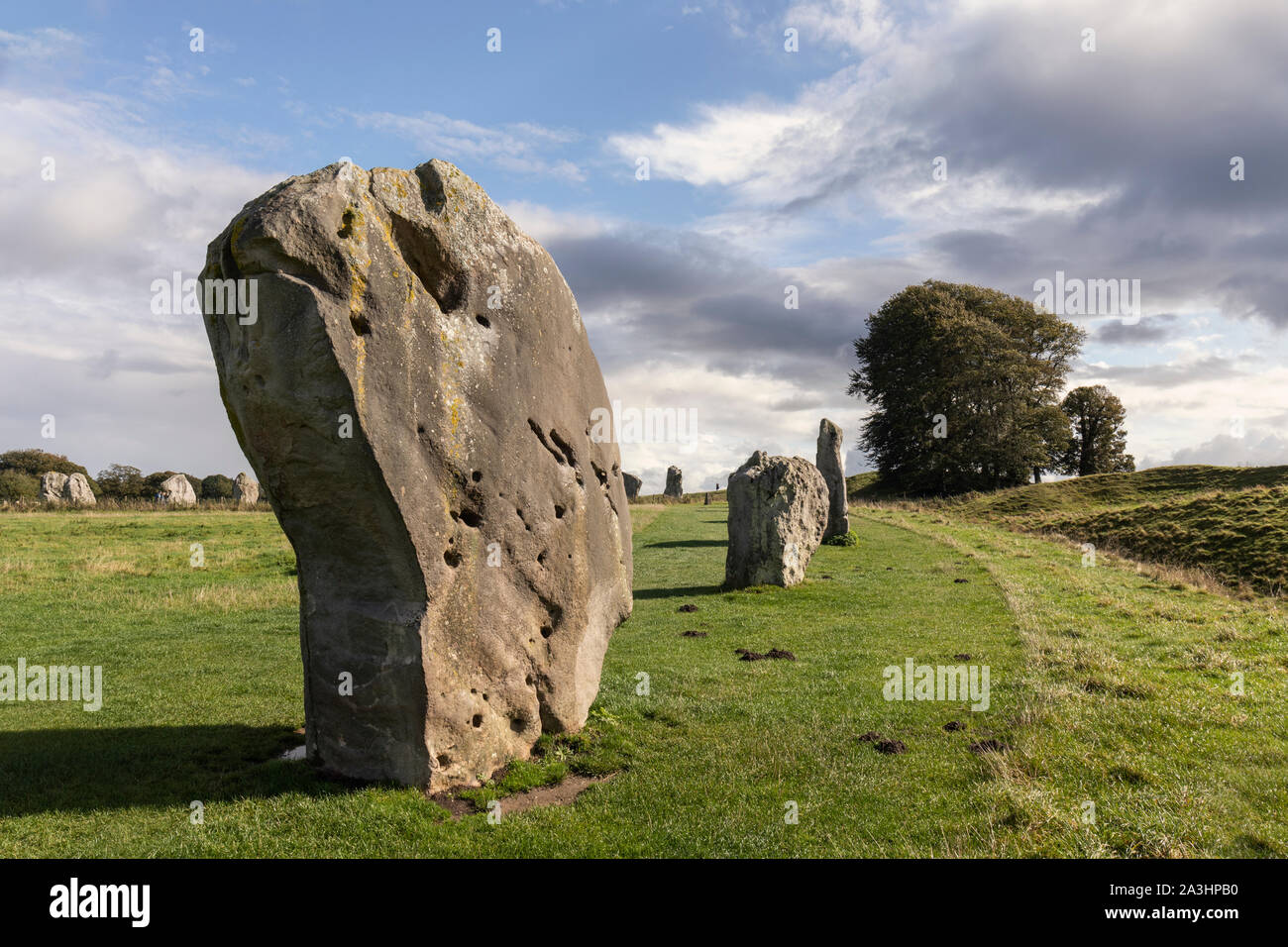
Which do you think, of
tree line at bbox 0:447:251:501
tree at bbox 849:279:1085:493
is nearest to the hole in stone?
tree at bbox 849:279:1085:493

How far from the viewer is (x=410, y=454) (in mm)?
7965

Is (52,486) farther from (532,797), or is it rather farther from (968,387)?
(968,387)

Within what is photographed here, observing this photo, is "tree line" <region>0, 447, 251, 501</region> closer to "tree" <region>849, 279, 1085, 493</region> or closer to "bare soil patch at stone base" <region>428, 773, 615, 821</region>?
"tree" <region>849, 279, 1085, 493</region>

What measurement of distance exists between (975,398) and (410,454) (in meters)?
61.6

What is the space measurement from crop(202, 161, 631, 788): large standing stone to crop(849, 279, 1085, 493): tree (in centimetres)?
5413

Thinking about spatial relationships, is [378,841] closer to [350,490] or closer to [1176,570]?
[350,490]

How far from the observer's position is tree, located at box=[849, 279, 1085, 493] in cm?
6125

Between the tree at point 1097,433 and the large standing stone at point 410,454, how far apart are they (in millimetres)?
68491

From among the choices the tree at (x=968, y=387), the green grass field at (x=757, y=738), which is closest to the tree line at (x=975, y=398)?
the tree at (x=968, y=387)

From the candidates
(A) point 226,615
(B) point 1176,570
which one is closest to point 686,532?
(B) point 1176,570

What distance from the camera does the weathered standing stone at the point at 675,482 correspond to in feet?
214

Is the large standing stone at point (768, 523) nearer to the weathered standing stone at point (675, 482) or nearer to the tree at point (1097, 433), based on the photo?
the weathered standing stone at point (675, 482)

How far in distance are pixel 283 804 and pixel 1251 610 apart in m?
20.7
